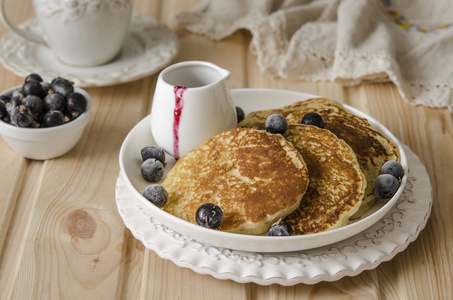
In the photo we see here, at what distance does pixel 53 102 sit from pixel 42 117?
5 centimetres

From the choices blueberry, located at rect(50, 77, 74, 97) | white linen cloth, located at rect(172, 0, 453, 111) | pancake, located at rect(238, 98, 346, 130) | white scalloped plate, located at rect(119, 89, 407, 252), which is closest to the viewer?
white scalloped plate, located at rect(119, 89, 407, 252)

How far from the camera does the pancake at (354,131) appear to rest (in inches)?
49.9

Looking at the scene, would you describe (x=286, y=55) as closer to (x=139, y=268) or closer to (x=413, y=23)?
(x=413, y=23)

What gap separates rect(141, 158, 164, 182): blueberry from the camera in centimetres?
130

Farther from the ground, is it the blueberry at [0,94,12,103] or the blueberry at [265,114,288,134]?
the blueberry at [265,114,288,134]

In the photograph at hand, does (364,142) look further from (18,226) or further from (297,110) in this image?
(18,226)

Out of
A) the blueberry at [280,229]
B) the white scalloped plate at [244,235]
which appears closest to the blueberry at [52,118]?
the white scalloped plate at [244,235]

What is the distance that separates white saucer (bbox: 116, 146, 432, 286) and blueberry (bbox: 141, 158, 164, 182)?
0.09 meters

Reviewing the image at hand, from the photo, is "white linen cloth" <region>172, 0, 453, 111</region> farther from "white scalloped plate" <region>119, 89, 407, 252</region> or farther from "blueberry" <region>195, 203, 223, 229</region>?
"blueberry" <region>195, 203, 223, 229</region>

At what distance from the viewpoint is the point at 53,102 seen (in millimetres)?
1487

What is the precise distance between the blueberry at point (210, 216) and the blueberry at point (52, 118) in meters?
0.58

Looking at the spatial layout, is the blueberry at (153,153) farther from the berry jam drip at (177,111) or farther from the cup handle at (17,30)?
the cup handle at (17,30)

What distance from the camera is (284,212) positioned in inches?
43.5

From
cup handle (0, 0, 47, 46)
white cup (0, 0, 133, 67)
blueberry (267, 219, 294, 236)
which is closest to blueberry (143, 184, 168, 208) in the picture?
blueberry (267, 219, 294, 236)
